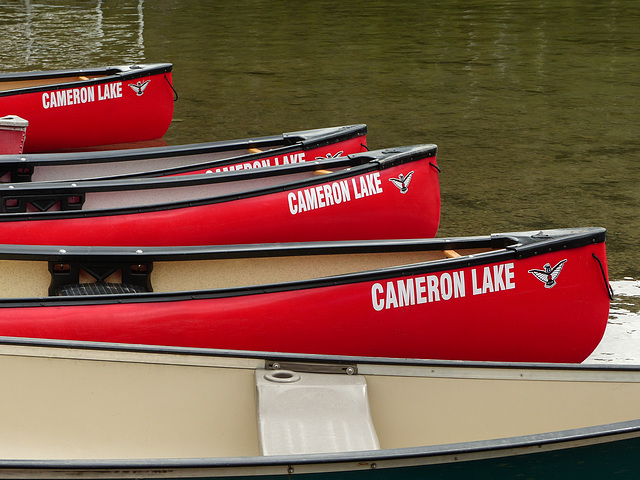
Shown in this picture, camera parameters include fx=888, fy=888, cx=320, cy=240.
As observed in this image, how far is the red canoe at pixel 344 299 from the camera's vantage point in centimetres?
361

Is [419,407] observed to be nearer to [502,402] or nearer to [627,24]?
[502,402]

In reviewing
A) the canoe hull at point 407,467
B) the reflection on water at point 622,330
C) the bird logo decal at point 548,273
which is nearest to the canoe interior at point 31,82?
the reflection on water at point 622,330

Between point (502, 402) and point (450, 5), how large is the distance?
1593 cm

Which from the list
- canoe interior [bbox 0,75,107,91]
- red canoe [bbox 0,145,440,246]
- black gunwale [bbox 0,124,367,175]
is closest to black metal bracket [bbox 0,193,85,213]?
red canoe [bbox 0,145,440,246]

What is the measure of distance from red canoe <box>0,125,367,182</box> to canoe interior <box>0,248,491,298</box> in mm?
1425

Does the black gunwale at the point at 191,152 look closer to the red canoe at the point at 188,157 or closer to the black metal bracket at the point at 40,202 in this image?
the red canoe at the point at 188,157

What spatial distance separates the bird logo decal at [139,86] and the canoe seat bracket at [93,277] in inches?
149

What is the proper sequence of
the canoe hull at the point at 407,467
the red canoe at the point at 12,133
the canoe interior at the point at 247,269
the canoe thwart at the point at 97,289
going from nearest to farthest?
the canoe hull at the point at 407,467
the canoe thwart at the point at 97,289
the canoe interior at the point at 247,269
the red canoe at the point at 12,133

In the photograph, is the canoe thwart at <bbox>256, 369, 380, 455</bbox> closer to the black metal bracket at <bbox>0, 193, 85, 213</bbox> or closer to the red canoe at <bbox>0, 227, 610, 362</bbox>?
the red canoe at <bbox>0, 227, 610, 362</bbox>

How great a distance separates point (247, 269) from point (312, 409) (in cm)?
116

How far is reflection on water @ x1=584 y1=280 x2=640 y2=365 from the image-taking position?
429 cm

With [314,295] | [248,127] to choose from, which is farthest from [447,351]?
[248,127]

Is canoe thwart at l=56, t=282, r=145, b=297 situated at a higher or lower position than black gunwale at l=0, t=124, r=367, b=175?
lower

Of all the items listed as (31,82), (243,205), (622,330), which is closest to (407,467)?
(622,330)
